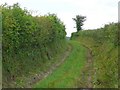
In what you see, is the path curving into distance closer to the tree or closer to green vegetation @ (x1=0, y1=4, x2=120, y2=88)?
green vegetation @ (x1=0, y1=4, x2=120, y2=88)

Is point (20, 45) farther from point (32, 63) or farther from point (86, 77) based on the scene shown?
point (86, 77)

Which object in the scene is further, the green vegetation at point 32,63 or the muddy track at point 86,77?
the muddy track at point 86,77

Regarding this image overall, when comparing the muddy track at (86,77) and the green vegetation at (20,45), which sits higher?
the green vegetation at (20,45)

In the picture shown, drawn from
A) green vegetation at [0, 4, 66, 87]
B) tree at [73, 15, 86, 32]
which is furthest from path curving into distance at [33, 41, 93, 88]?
tree at [73, 15, 86, 32]

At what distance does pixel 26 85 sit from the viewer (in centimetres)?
2325

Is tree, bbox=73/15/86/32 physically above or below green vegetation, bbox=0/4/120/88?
above

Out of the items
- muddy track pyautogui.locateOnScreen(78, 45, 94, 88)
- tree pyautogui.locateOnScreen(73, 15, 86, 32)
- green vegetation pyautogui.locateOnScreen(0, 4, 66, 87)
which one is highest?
tree pyautogui.locateOnScreen(73, 15, 86, 32)

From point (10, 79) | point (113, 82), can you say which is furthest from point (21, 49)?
point (113, 82)

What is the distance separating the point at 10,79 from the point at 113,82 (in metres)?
6.83

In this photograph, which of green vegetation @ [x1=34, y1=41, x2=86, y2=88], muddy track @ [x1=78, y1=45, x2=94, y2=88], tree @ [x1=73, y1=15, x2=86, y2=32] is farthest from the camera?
tree @ [x1=73, y1=15, x2=86, y2=32]

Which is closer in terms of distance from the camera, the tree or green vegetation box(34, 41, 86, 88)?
green vegetation box(34, 41, 86, 88)

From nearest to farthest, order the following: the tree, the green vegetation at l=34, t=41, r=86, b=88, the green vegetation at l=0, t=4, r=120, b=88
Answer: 1. the green vegetation at l=0, t=4, r=120, b=88
2. the green vegetation at l=34, t=41, r=86, b=88
3. the tree

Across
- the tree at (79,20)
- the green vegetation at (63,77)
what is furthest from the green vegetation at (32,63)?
the tree at (79,20)

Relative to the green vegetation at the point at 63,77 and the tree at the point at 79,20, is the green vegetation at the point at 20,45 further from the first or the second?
the tree at the point at 79,20
